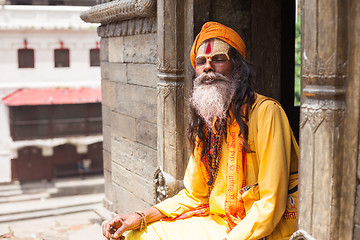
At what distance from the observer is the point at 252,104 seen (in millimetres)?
2953

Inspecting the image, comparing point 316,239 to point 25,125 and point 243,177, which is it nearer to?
point 243,177

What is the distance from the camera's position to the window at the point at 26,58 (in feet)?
62.2

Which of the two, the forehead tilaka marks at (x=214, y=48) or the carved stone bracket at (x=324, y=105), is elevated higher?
the forehead tilaka marks at (x=214, y=48)

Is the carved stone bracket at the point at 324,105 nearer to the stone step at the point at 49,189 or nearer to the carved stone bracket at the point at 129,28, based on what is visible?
the carved stone bracket at the point at 129,28

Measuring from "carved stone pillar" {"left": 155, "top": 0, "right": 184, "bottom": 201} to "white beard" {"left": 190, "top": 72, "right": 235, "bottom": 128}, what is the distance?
0.89m

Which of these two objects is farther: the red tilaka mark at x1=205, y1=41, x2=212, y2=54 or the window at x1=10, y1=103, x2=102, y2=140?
the window at x1=10, y1=103, x2=102, y2=140

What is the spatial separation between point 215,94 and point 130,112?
270 cm

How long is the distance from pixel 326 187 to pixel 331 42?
76 cm

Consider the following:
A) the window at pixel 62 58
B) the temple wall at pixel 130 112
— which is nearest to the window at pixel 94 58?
the window at pixel 62 58

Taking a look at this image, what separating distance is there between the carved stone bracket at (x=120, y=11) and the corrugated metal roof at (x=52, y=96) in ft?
41.4

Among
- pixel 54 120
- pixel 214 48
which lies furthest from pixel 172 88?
pixel 54 120

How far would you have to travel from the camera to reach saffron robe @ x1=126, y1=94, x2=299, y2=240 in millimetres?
2645

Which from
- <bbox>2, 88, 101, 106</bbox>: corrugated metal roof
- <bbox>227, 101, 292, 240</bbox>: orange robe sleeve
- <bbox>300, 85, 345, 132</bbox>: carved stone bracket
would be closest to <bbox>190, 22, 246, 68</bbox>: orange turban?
<bbox>227, 101, 292, 240</bbox>: orange robe sleeve

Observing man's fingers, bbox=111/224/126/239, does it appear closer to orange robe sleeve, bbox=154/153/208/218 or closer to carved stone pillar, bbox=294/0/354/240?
orange robe sleeve, bbox=154/153/208/218
